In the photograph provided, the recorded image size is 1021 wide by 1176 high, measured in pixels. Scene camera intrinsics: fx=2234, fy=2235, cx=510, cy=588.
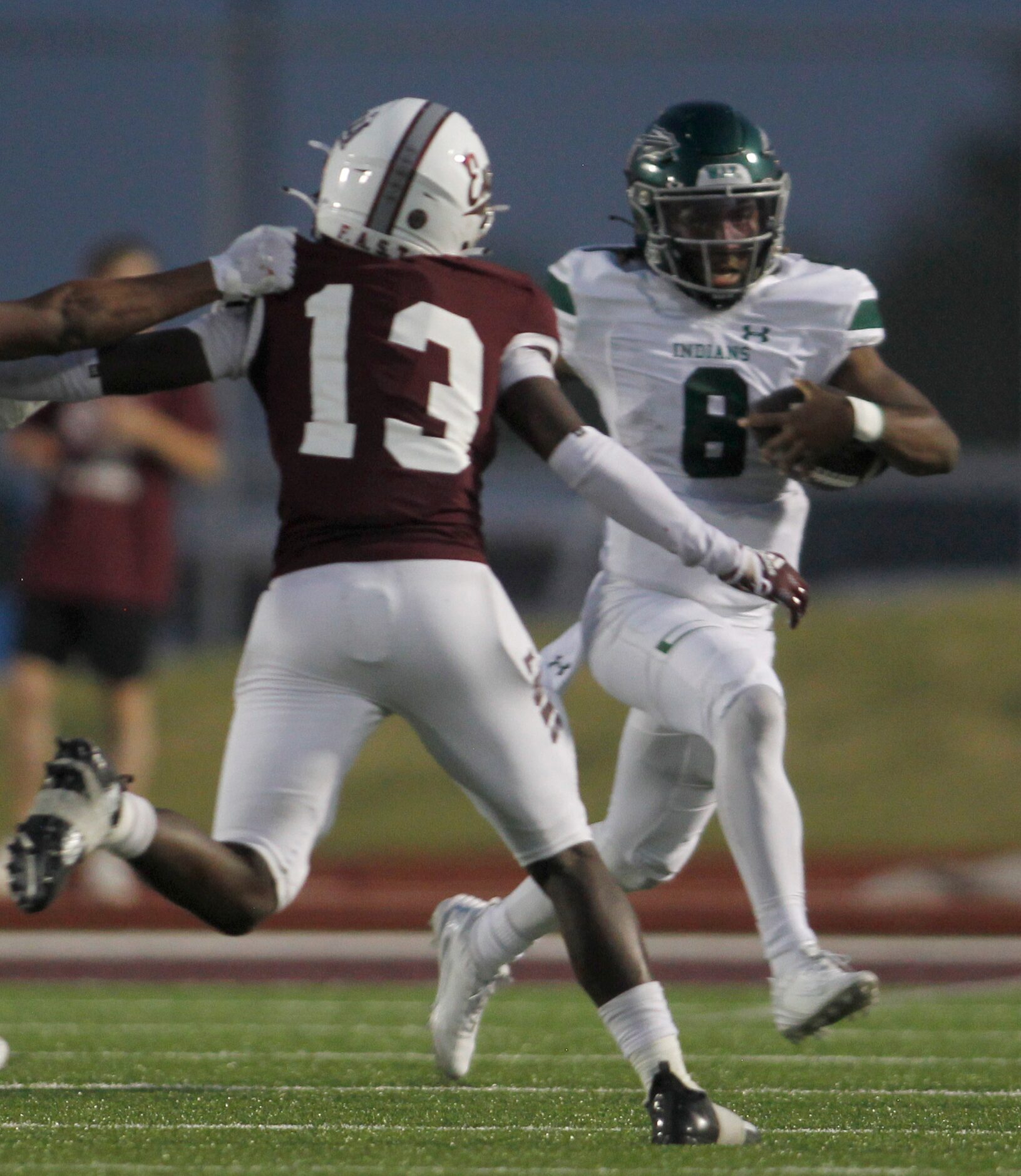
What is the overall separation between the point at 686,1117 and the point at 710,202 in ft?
5.91

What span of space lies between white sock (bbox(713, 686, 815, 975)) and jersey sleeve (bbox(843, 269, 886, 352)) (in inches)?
32.2

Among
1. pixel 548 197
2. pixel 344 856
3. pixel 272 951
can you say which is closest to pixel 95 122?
pixel 548 197

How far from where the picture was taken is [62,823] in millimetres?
3127

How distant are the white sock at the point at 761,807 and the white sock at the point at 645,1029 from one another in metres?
0.55

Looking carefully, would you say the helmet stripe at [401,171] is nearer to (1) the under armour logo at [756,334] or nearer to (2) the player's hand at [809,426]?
Answer: (2) the player's hand at [809,426]

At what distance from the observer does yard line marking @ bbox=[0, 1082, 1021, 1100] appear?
385 centimetres

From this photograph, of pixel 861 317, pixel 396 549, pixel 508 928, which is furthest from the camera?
pixel 861 317

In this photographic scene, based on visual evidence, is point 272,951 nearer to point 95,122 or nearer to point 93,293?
point 93,293

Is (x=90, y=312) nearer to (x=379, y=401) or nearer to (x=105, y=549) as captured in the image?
(x=379, y=401)

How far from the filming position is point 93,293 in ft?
11.2

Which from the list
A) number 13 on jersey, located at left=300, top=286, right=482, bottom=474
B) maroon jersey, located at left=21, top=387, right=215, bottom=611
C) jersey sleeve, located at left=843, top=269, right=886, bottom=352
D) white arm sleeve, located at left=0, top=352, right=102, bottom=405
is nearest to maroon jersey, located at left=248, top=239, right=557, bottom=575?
number 13 on jersey, located at left=300, top=286, right=482, bottom=474

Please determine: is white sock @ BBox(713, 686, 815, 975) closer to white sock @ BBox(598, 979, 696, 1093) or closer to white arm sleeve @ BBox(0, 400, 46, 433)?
white sock @ BBox(598, 979, 696, 1093)

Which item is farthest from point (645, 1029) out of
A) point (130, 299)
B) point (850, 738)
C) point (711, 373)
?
point (850, 738)

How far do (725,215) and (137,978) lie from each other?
11.3ft
